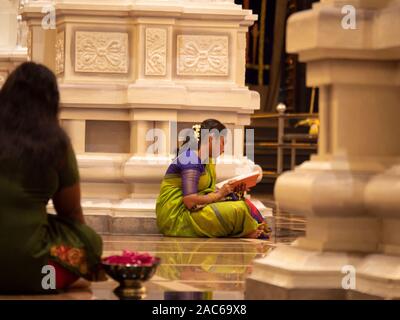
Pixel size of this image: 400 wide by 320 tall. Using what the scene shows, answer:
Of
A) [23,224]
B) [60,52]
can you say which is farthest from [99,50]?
[23,224]

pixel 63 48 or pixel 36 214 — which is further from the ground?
pixel 63 48

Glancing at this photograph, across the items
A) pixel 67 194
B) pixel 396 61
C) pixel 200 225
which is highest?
pixel 396 61

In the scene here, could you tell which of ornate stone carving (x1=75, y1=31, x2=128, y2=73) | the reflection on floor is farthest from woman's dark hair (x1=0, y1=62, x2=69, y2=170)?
ornate stone carving (x1=75, y1=31, x2=128, y2=73)

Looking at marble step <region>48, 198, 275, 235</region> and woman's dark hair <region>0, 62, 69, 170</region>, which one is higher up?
woman's dark hair <region>0, 62, 69, 170</region>

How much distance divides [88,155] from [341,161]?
4735mm

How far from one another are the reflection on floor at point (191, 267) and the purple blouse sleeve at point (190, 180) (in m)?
0.38

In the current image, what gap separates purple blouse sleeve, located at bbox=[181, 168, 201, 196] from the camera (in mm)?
8625

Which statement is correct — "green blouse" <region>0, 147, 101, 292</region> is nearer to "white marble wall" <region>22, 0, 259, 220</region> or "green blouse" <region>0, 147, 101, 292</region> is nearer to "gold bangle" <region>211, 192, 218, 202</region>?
"gold bangle" <region>211, 192, 218, 202</region>

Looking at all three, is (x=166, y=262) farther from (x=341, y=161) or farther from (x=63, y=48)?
(x=63, y=48)

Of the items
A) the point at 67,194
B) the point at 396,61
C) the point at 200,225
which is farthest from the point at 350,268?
the point at 200,225

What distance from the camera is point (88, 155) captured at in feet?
30.9

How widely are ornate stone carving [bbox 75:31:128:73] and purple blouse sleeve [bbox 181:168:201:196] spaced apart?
1.27 metres

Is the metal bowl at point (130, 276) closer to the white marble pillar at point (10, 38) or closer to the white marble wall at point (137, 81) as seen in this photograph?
the white marble wall at point (137, 81)

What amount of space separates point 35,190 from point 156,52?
442cm
